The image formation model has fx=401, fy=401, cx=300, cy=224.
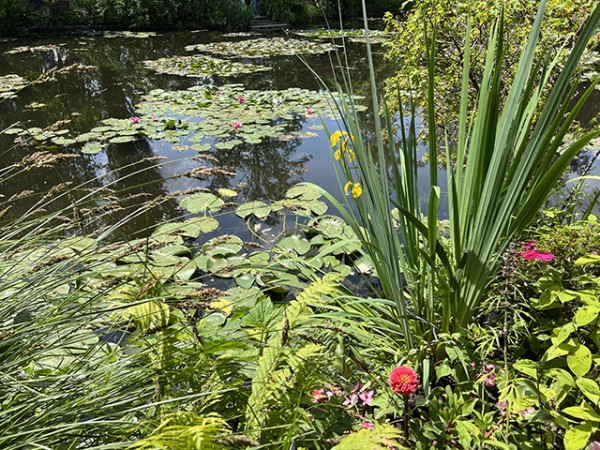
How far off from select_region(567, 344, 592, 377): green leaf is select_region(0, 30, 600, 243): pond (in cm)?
83

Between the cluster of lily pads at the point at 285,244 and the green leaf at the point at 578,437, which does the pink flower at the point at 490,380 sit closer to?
the green leaf at the point at 578,437

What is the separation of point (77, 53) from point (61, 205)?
22.7 feet

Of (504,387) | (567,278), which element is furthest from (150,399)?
(567,278)

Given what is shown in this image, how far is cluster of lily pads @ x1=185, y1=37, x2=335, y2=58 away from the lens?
8.09 metres

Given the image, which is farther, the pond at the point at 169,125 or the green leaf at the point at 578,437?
the pond at the point at 169,125

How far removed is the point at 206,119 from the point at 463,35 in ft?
9.22

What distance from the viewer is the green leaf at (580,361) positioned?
715 millimetres

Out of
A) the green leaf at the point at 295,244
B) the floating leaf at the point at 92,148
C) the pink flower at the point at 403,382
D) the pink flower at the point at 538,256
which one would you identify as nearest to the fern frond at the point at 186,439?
the pink flower at the point at 403,382

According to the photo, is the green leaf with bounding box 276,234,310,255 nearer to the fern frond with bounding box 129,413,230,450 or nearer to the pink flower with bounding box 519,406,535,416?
the pink flower with bounding box 519,406,535,416

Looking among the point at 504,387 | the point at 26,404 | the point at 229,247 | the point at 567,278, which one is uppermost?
the point at 26,404

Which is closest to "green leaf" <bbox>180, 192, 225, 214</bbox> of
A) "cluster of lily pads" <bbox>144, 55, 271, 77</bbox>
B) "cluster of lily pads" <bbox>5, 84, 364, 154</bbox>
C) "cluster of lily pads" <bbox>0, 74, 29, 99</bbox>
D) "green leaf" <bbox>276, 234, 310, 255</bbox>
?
"green leaf" <bbox>276, 234, 310, 255</bbox>

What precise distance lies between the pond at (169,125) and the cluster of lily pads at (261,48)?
9 cm

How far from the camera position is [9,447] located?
59 cm

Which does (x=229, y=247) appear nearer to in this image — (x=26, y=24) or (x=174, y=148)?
(x=174, y=148)
